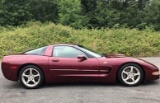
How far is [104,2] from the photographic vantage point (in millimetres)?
33812

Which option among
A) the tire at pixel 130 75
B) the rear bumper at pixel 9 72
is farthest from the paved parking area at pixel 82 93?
the rear bumper at pixel 9 72

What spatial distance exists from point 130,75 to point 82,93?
147cm

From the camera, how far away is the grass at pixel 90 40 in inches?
640

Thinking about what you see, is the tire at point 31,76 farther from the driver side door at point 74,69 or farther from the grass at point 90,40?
the grass at point 90,40

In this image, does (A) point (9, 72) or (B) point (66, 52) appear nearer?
(A) point (9, 72)

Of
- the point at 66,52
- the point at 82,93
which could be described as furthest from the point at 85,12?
the point at 82,93

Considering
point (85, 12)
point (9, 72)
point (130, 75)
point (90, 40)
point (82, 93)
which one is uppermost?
point (85, 12)

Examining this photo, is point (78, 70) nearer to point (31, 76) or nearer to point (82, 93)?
point (82, 93)

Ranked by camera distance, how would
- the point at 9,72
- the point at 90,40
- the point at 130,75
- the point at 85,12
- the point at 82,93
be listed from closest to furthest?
the point at 82,93
the point at 130,75
the point at 9,72
the point at 90,40
the point at 85,12

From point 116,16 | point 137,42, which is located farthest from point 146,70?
point 116,16

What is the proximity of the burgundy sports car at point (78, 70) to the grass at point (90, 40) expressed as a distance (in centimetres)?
786

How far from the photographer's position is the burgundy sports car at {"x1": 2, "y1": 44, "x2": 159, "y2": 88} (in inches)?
320

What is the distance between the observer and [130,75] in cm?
812

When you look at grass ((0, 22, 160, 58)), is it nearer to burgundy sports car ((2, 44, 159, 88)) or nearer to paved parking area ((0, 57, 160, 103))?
paved parking area ((0, 57, 160, 103))
